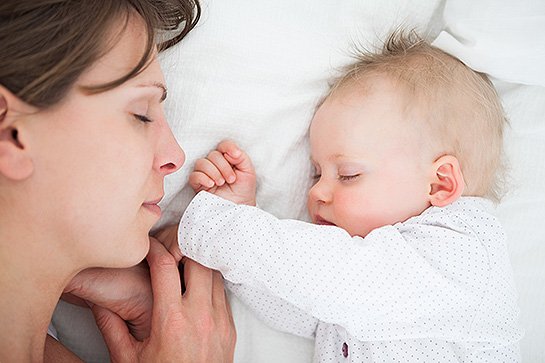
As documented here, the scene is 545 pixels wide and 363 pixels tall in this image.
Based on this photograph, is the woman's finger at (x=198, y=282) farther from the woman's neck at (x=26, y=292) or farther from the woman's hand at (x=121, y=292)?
the woman's neck at (x=26, y=292)

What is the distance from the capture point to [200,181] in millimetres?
1623

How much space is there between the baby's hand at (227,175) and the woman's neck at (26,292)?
395 millimetres

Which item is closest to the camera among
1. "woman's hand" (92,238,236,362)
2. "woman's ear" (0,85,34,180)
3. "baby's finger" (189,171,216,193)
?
"woman's ear" (0,85,34,180)

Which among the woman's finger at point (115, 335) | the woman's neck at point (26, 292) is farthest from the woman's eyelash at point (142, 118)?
the woman's finger at point (115, 335)

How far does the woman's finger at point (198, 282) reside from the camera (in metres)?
1.60

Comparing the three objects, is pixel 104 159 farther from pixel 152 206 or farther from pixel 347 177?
pixel 347 177

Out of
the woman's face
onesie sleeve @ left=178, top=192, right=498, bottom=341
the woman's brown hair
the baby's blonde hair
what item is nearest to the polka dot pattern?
onesie sleeve @ left=178, top=192, right=498, bottom=341

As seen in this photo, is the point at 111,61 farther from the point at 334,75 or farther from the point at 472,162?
the point at 472,162

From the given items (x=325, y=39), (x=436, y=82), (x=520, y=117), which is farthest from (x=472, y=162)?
(x=325, y=39)

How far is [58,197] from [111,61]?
0.88 feet

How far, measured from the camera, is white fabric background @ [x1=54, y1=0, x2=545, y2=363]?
5.34 feet

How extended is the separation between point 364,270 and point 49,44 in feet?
2.53

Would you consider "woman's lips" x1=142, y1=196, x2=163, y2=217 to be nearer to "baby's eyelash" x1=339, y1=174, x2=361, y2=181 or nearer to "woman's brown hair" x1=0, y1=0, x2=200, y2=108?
"woman's brown hair" x1=0, y1=0, x2=200, y2=108

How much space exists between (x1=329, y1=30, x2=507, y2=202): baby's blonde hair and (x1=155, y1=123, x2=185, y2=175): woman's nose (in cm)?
46
